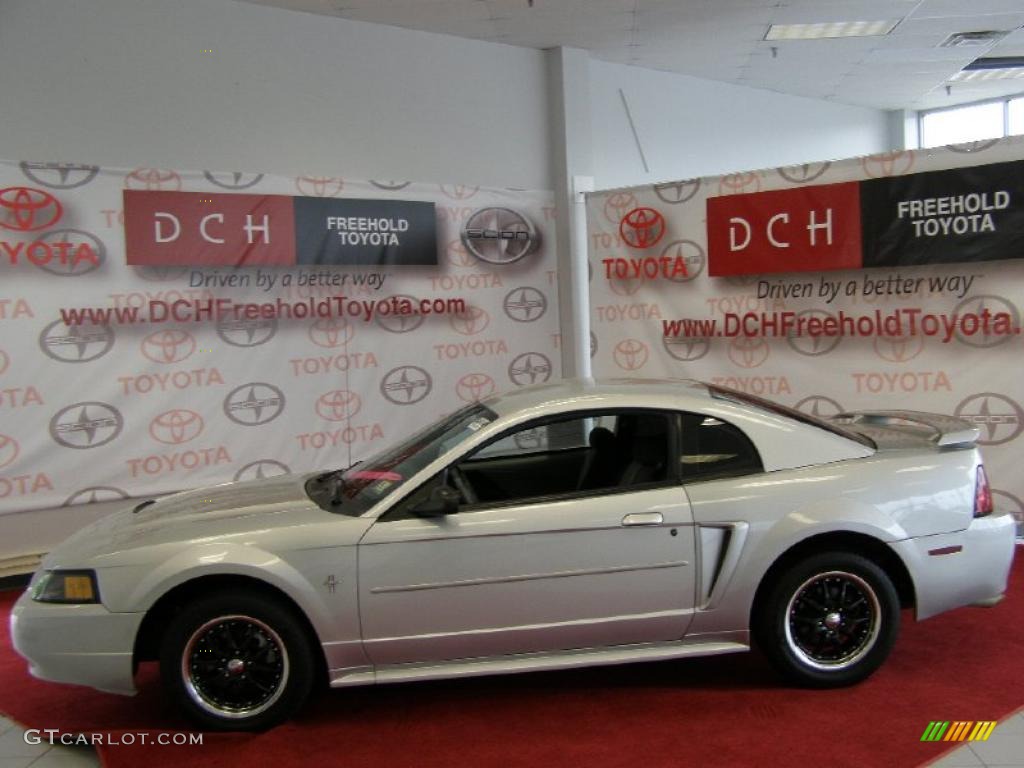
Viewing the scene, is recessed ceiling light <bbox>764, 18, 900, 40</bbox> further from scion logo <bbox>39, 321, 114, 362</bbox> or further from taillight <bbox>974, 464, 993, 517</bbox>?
scion logo <bbox>39, 321, 114, 362</bbox>

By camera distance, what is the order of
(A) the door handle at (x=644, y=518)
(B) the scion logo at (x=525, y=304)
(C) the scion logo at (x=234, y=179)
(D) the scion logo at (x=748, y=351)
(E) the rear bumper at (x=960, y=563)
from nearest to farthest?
(A) the door handle at (x=644, y=518) → (E) the rear bumper at (x=960, y=563) → (C) the scion logo at (x=234, y=179) → (D) the scion logo at (x=748, y=351) → (B) the scion logo at (x=525, y=304)

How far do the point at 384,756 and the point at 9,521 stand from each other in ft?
12.5

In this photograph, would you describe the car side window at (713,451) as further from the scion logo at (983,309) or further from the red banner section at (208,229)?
the red banner section at (208,229)

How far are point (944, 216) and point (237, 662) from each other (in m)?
5.15

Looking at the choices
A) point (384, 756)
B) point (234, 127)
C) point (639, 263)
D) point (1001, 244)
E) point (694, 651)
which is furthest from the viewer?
point (639, 263)

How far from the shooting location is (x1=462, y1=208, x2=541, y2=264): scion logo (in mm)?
7387

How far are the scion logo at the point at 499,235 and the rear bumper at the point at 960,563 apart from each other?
459 centimetres

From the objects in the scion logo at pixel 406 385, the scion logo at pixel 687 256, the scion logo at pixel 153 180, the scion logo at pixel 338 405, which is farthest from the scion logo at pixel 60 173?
the scion logo at pixel 687 256

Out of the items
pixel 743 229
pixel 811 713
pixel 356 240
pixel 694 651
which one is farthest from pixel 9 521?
pixel 743 229

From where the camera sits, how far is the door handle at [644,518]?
3486mm

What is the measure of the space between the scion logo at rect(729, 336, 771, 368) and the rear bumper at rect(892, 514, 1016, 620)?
302cm

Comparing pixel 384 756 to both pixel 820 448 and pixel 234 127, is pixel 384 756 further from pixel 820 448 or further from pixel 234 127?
pixel 234 127

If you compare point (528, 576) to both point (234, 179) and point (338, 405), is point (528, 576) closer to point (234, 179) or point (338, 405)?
point (338, 405)

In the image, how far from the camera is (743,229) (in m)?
6.64
